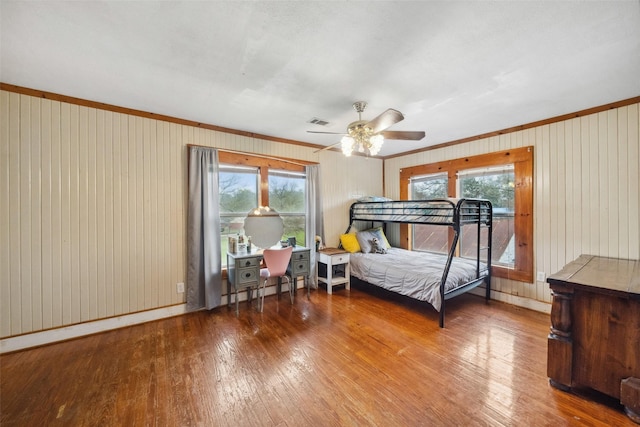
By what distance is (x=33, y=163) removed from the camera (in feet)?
7.99

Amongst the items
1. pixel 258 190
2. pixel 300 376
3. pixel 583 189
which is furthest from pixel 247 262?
pixel 583 189

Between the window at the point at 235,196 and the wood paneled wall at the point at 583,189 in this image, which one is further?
the window at the point at 235,196

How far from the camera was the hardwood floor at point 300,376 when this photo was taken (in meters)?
1.63

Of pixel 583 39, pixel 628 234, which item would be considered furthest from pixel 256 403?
pixel 628 234

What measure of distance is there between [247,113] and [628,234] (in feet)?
14.4

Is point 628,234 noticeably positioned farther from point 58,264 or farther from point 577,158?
point 58,264

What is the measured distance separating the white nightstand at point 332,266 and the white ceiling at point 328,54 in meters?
2.13

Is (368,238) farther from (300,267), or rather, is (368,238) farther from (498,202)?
(498,202)

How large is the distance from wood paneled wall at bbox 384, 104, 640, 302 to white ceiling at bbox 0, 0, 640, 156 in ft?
1.02

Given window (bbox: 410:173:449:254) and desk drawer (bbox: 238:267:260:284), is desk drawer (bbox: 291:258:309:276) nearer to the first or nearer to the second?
desk drawer (bbox: 238:267:260:284)

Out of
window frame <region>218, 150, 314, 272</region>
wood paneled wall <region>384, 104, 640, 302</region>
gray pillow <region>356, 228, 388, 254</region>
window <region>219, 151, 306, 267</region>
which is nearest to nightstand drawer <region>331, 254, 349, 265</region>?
gray pillow <region>356, 228, 388, 254</region>

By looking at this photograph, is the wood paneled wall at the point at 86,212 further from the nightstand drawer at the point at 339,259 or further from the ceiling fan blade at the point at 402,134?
the ceiling fan blade at the point at 402,134

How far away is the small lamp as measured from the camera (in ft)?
12.2

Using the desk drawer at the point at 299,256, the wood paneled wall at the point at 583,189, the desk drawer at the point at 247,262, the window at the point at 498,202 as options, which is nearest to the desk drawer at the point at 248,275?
the desk drawer at the point at 247,262
